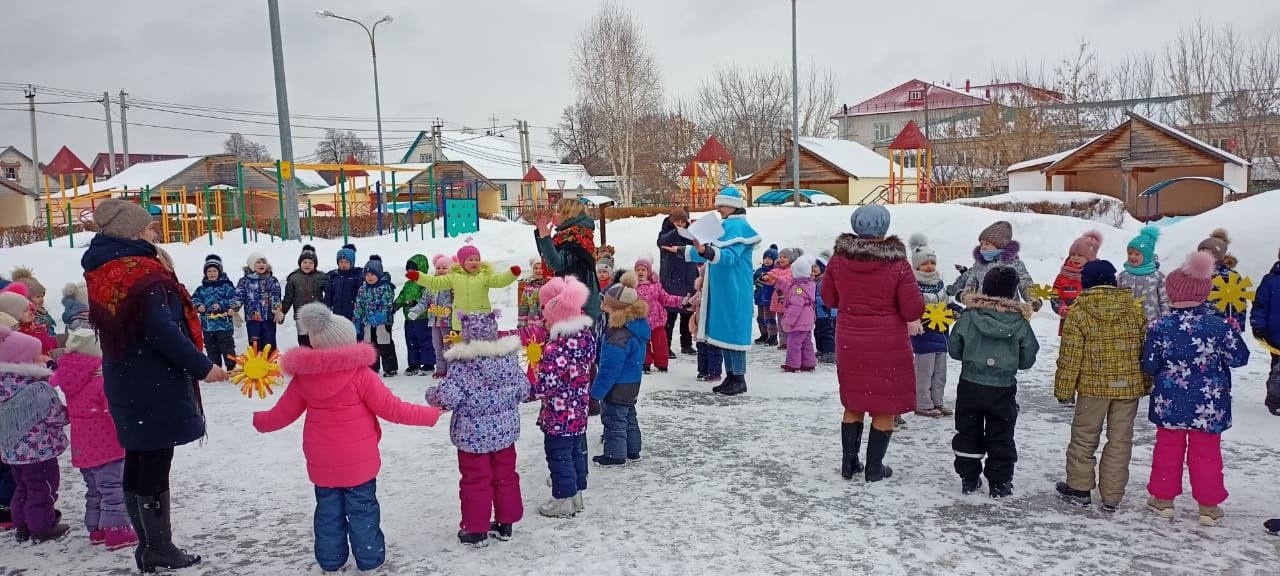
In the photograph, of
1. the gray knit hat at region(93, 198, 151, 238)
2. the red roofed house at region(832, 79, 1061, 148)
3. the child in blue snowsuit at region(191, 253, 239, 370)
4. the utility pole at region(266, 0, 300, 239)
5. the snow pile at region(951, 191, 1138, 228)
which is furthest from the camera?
the red roofed house at region(832, 79, 1061, 148)

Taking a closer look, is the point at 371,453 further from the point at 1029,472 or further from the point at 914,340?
the point at 914,340

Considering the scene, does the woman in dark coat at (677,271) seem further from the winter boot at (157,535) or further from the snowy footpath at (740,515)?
the winter boot at (157,535)

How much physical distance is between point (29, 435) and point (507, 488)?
8.57 ft

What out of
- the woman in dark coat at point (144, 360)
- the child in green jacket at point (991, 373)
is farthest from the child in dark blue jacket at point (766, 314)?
the woman in dark coat at point (144, 360)

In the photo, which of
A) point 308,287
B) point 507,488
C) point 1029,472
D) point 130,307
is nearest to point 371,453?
point 507,488

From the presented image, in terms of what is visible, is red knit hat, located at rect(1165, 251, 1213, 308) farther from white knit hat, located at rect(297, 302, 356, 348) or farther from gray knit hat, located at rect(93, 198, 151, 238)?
gray knit hat, located at rect(93, 198, 151, 238)

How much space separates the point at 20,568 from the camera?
13.8 feet

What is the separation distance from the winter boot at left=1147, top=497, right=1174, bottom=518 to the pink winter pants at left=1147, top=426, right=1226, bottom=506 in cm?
3

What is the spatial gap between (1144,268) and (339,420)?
6.13 metres

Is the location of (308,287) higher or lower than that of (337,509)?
higher

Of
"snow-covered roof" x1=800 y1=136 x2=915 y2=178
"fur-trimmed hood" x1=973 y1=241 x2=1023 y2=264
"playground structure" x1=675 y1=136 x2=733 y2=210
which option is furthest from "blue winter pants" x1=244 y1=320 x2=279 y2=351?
"snow-covered roof" x1=800 y1=136 x2=915 y2=178

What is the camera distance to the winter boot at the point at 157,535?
4.02 metres

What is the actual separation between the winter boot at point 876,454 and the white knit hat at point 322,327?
323 centimetres

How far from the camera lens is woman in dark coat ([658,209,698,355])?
327 inches
